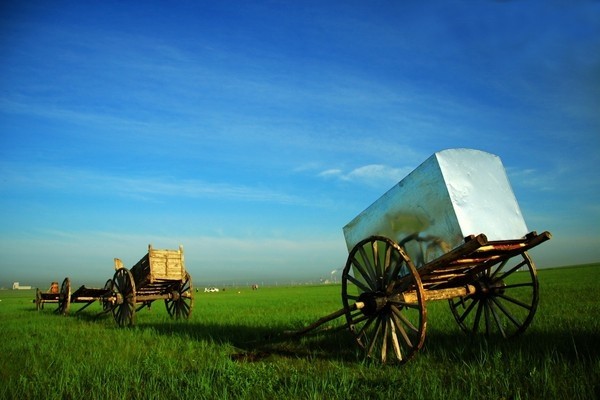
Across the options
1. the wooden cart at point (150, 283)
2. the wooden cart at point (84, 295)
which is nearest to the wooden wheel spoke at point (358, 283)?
the wooden cart at point (150, 283)

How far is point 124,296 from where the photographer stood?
1262 cm

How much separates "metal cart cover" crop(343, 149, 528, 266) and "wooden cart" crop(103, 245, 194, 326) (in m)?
8.99

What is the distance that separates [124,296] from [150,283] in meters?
0.97

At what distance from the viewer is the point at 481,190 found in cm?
546

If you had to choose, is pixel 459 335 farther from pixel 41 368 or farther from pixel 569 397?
pixel 41 368

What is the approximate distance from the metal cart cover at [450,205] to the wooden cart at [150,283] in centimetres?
899

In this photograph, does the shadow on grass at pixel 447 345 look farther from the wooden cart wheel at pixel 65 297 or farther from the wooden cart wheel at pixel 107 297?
the wooden cart wheel at pixel 65 297

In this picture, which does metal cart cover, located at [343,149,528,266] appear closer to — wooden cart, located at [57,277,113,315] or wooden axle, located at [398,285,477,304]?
wooden axle, located at [398,285,477,304]

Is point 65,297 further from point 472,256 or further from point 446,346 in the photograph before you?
point 472,256

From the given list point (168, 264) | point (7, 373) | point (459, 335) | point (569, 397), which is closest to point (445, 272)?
point (459, 335)

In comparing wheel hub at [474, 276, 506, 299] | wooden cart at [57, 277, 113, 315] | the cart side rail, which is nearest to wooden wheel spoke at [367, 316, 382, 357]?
the cart side rail

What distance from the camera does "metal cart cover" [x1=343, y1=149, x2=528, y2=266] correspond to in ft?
16.9

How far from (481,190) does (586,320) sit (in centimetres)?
508

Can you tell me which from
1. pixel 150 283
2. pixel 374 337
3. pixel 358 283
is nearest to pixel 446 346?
pixel 374 337
